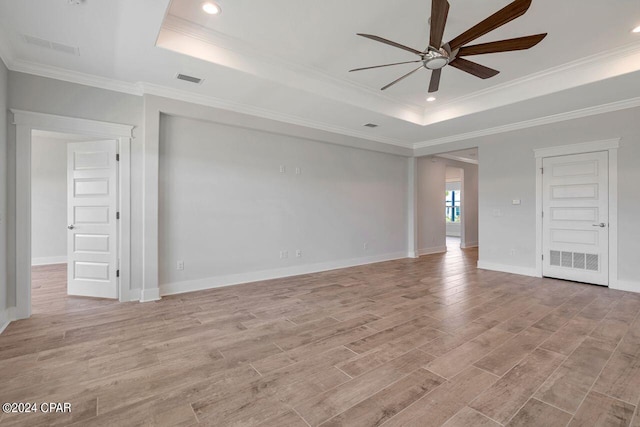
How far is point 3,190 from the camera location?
10.1 ft

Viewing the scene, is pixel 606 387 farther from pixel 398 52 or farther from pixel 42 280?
pixel 42 280

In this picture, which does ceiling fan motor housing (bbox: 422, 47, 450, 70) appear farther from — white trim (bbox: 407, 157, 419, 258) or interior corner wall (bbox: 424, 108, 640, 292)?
white trim (bbox: 407, 157, 419, 258)

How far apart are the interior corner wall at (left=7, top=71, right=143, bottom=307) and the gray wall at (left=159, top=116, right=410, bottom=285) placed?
0.31 metres

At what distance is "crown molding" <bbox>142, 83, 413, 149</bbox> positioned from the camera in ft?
13.0

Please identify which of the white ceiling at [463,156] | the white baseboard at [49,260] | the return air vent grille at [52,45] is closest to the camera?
the return air vent grille at [52,45]

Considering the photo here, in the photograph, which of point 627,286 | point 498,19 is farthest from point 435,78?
point 627,286

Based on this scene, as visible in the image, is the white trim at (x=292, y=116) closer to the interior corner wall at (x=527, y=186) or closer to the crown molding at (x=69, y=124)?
the interior corner wall at (x=527, y=186)

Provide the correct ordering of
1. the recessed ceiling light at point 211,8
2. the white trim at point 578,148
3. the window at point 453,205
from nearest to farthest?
the recessed ceiling light at point 211,8 < the white trim at point 578,148 < the window at point 453,205

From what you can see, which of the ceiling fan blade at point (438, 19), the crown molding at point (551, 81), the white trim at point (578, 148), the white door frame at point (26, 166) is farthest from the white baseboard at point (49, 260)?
the white trim at point (578, 148)

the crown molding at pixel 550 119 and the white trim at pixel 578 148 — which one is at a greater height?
the crown molding at pixel 550 119

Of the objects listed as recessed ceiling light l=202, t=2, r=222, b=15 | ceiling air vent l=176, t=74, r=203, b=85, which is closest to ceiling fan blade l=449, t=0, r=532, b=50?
recessed ceiling light l=202, t=2, r=222, b=15

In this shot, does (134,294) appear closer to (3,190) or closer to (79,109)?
(3,190)

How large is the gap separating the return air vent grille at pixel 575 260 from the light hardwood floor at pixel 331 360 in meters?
0.71

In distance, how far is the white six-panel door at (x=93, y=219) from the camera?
3895mm
